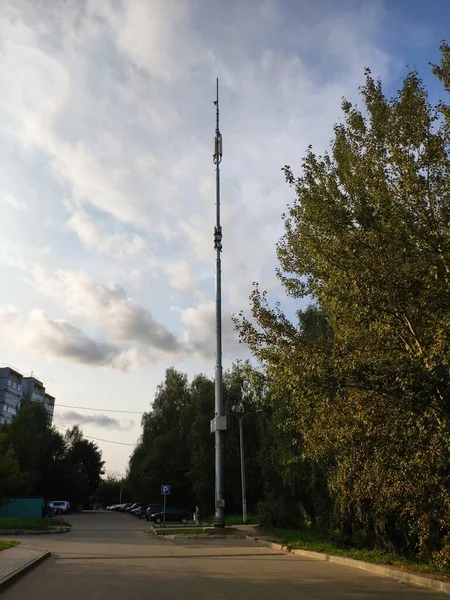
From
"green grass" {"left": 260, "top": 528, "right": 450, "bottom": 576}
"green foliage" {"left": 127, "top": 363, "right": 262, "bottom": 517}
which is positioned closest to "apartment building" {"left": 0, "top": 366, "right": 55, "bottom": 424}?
"green foliage" {"left": 127, "top": 363, "right": 262, "bottom": 517}

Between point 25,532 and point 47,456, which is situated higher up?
point 47,456

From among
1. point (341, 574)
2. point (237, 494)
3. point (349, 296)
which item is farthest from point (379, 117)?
point (237, 494)

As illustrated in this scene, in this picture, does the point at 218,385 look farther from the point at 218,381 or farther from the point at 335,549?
the point at 335,549

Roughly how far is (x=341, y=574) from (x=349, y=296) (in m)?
7.08

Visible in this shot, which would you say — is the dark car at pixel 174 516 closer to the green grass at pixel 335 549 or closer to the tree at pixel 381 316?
the green grass at pixel 335 549

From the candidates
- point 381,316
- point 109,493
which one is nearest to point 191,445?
point 381,316

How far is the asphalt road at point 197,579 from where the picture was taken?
398 inches

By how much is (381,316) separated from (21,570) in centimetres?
1027

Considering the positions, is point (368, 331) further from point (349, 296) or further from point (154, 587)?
point (154, 587)

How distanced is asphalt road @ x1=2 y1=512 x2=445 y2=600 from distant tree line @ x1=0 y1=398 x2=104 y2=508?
16.1 metres

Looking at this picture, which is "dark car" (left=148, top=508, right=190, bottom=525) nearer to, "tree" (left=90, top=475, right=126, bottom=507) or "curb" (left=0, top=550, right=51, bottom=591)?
"curb" (left=0, top=550, right=51, bottom=591)

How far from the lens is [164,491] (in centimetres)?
3084

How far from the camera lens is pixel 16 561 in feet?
47.0

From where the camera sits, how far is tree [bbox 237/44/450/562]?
10250mm
